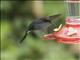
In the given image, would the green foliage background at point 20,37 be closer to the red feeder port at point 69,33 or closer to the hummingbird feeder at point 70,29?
the hummingbird feeder at point 70,29

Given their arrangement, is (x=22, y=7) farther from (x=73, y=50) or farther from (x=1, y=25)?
(x=73, y=50)

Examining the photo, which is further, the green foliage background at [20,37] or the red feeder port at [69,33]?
the green foliage background at [20,37]

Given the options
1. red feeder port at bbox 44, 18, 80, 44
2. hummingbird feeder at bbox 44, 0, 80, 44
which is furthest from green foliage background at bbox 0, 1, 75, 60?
red feeder port at bbox 44, 18, 80, 44

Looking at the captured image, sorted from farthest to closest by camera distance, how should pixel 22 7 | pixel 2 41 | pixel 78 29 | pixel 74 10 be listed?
pixel 22 7
pixel 2 41
pixel 74 10
pixel 78 29

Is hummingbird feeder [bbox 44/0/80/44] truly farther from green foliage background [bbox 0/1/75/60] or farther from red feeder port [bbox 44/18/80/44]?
green foliage background [bbox 0/1/75/60]

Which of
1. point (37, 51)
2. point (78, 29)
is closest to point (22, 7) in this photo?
point (37, 51)

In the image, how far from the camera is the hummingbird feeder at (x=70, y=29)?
183cm

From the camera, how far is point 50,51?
285 cm

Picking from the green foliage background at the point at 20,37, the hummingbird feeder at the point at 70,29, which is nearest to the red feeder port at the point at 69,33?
the hummingbird feeder at the point at 70,29

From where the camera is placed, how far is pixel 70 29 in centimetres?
191

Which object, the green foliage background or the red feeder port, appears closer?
the red feeder port

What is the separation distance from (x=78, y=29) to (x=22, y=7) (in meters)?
1.12

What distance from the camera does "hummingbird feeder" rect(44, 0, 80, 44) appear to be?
1826 millimetres

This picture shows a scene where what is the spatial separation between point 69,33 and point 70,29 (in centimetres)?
5
